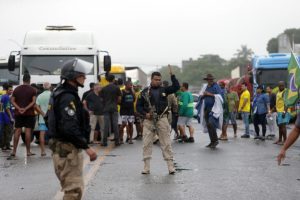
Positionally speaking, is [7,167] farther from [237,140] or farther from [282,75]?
[282,75]

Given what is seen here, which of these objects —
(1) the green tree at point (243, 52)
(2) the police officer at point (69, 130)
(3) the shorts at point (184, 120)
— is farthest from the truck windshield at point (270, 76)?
(1) the green tree at point (243, 52)

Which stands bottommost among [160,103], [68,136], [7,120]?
[7,120]

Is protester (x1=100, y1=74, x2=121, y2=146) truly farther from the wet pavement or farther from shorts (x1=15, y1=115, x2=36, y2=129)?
shorts (x1=15, y1=115, x2=36, y2=129)

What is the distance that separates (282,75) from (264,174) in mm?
18187

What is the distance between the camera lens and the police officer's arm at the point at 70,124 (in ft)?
21.2

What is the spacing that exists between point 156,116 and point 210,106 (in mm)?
5241

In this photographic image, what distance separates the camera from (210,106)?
16.4 meters

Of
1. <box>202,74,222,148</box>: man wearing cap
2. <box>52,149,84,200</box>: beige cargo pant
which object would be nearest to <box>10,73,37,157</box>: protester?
<box>202,74,222,148</box>: man wearing cap

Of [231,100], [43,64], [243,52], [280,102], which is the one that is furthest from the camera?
[243,52]

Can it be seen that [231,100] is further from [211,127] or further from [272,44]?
[272,44]

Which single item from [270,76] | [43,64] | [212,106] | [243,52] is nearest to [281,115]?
[212,106]

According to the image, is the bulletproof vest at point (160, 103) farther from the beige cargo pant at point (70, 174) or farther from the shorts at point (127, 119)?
the shorts at point (127, 119)

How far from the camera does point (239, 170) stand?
38.2 feet

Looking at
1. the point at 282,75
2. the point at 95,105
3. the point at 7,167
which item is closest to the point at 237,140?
the point at 95,105
